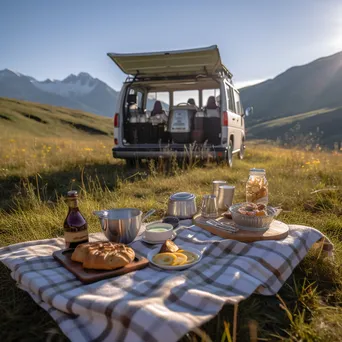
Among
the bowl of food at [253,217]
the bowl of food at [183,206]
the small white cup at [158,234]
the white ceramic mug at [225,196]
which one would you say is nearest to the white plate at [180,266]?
the small white cup at [158,234]

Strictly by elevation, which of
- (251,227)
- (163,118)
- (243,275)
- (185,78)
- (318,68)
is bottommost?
(243,275)

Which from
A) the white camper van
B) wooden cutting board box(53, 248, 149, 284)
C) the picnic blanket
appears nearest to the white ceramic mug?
the picnic blanket

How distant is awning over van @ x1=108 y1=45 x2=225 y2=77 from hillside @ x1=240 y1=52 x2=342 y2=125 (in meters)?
117

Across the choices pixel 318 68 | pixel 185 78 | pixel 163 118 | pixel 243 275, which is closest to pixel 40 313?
pixel 243 275

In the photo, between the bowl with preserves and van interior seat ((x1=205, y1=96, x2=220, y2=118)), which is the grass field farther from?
van interior seat ((x1=205, y1=96, x2=220, y2=118))

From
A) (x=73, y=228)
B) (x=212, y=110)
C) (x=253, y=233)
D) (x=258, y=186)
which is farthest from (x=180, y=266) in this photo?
(x=212, y=110)

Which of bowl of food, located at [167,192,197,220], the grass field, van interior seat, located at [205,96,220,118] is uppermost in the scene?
van interior seat, located at [205,96,220,118]

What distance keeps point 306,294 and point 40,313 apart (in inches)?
60.4

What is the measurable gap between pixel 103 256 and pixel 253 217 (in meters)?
1.03

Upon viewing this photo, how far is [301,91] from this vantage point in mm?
142625

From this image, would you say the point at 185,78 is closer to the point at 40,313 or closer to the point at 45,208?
the point at 45,208

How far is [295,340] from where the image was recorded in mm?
1441

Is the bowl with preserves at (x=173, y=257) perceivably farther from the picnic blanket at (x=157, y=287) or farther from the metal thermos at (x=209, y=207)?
the metal thermos at (x=209, y=207)

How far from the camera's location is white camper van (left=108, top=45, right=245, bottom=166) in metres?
5.66
